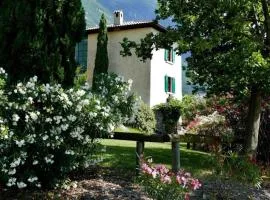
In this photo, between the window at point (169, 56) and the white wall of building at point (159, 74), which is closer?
the white wall of building at point (159, 74)

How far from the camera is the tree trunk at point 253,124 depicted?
15.1m

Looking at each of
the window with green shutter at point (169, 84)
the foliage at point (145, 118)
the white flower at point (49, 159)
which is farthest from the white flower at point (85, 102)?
the window with green shutter at point (169, 84)

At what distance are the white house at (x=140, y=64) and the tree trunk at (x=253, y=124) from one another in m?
20.5

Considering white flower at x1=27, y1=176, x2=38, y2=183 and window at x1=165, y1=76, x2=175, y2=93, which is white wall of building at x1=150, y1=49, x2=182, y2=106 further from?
white flower at x1=27, y1=176, x2=38, y2=183

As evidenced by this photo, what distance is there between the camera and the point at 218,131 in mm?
21703

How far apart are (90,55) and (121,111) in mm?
30253

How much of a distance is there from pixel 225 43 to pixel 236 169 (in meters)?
4.68

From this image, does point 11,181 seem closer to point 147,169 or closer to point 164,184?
point 147,169

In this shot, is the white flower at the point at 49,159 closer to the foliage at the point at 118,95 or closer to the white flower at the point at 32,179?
the white flower at the point at 32,179

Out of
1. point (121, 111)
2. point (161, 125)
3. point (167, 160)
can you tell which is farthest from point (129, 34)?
point (121, 111)

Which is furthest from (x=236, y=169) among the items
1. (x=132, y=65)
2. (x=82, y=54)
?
(x=82, y=54)

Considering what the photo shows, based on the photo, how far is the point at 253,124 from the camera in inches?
598

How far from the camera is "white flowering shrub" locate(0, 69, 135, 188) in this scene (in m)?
8.20

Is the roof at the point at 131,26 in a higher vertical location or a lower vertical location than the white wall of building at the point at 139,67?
higher
